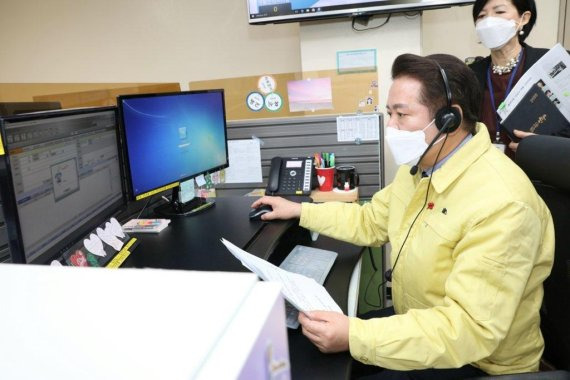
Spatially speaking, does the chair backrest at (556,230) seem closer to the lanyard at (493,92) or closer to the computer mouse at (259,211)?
the computer mouse at (259,211)

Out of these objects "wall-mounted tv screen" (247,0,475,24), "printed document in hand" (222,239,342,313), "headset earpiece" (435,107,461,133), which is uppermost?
"wall-mounted tv screen" (247,0,475,24)

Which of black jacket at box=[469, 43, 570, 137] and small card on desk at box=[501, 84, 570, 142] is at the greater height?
black jacket at box=[469, 43, 570, 137]

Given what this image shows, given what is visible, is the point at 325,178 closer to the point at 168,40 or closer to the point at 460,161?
the point at 460,161

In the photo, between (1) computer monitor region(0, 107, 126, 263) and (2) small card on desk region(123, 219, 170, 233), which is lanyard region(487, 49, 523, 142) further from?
(1) computer monitor region(0, 107, 126, 263)

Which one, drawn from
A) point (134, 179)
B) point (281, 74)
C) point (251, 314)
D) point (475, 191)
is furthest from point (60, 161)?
point (281, 74)

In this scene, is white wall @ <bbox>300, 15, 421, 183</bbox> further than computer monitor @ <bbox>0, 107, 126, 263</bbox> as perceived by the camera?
Yes

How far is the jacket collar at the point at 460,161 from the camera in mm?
983

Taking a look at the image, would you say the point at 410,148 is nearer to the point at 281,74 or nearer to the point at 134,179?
the point at 134,179

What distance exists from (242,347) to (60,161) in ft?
2.59

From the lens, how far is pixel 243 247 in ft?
3.73

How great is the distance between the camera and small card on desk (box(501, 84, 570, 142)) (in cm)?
162

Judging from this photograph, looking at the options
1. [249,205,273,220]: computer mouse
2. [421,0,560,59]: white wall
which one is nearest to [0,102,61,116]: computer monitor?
[249,205,273,220]: computer mouse

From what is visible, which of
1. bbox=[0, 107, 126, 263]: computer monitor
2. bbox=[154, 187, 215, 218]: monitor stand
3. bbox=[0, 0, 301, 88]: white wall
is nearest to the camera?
bbox=[0, 107, 126, 263]: computer monitor

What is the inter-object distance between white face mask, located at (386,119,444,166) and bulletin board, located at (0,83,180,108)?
247 cm
